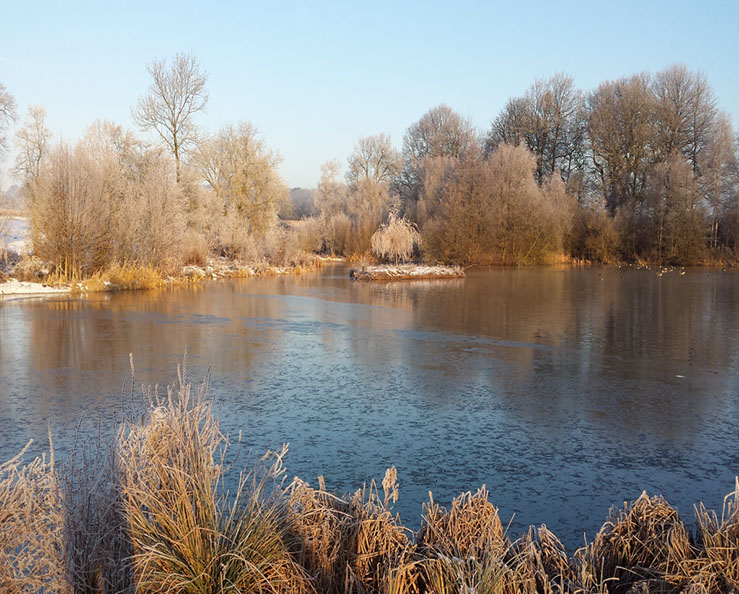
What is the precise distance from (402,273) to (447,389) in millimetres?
20287

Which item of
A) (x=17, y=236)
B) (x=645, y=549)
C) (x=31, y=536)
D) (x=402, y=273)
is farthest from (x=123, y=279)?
(x=17, y=236)

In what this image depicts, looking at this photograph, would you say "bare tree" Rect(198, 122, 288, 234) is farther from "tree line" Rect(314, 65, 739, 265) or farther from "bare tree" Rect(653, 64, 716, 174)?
"bare tree" Rect(653, 64, 716, 174)

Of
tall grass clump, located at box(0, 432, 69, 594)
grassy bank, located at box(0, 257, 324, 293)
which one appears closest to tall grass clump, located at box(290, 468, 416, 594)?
tall grass clump, located at box(0, 432, 69, 594)

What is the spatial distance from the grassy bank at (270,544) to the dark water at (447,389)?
31.9 inches

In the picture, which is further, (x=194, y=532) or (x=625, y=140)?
(x=625, y=140)

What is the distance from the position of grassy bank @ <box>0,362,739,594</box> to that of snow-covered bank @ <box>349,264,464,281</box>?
24061 mm

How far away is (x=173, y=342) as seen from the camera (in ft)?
34.9

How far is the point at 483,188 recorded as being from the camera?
3491 cm

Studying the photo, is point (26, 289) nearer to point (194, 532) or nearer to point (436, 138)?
point (194, 532)

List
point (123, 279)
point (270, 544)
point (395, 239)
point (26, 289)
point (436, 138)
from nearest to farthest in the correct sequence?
1. point (270, 544)
2. point (26, 289)
3. point (123, 279)
4. point (395, 239)
5. point (436, 138)

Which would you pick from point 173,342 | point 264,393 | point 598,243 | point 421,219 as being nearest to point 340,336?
point 173,342

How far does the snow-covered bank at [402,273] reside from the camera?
27.3 m

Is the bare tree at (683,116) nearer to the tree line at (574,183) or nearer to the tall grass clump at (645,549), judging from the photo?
the tree line at (574,183)

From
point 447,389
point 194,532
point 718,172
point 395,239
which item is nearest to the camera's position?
point 194,532
